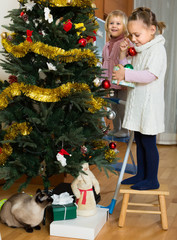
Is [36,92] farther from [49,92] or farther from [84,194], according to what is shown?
[84,194]

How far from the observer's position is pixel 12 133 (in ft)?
6.31

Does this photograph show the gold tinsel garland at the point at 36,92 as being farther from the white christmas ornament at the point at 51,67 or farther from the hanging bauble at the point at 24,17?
the hanging bauble at the point at 24,17

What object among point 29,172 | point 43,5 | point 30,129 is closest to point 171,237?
point 29,172

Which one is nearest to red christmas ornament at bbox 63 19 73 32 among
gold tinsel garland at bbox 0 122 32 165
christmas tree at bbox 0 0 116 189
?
christmas tree at bbox 0 0 116 189

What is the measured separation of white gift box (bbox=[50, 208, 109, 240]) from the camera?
1808 mm

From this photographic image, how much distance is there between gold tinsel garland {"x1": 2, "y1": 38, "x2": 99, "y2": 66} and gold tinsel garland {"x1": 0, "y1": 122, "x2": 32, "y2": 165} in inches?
15.9

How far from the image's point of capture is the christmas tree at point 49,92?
1.87m

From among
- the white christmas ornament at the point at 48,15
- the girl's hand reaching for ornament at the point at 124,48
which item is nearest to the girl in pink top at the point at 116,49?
the girl's hand reaching for ornament at the point at 124,48

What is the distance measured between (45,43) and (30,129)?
518 mm

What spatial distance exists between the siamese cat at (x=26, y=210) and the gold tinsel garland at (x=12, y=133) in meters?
0.26

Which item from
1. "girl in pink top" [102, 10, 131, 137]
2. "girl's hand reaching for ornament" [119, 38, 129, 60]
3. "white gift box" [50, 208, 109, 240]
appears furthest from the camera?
"girl in pink top" [102, 10, 131, 137]

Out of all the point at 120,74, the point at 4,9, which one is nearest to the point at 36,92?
the point at 120,74

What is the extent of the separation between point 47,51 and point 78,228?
1.01m

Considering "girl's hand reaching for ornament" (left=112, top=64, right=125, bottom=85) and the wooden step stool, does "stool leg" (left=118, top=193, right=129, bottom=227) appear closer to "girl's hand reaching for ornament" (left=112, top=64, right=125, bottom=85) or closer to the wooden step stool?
the wooden step stool
